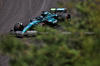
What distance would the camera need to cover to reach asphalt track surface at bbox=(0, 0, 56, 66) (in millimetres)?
22677

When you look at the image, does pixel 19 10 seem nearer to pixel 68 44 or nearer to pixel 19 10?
pixel 19 10

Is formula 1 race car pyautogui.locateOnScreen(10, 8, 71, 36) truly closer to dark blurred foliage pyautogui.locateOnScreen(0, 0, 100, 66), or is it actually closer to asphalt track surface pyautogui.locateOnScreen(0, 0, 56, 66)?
asphalt track surface pyautogui.locateOnScreen(0, 0, 56, 66)

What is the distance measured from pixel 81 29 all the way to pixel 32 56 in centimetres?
164

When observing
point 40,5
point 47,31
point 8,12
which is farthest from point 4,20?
point 47,31

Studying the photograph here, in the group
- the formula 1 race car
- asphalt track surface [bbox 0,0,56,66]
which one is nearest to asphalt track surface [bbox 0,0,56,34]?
asphalt track surface [bbox 0,0,56,66]

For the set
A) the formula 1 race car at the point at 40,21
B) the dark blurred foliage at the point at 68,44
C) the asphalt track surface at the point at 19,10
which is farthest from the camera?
the asphalt track surface at the point at 19,10

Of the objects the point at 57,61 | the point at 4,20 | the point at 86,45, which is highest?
the point at 86,45

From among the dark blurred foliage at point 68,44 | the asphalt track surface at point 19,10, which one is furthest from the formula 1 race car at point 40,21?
the dark blurred foliage at point 68,44

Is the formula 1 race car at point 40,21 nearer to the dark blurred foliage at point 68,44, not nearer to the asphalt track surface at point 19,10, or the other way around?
the asphalt track surface at point 19,10

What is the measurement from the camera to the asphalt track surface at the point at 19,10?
893 inches

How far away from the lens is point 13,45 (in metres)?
5.73

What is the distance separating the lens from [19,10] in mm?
25672

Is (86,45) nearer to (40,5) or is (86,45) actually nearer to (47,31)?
(47,31)

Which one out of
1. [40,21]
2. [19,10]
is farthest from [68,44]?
[19,10]
